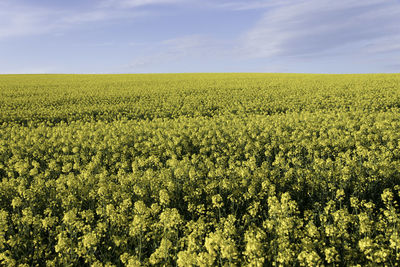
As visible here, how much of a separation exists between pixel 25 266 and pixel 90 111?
20126mm

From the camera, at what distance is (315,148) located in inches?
415

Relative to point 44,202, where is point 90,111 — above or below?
above

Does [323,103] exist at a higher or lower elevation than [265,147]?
higher

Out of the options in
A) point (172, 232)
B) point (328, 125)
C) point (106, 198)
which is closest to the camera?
point (172, 232)

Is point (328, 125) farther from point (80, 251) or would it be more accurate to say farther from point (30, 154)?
point (30, 154)

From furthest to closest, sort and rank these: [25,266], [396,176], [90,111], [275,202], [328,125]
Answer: [90,111]
[328,125]
[396,176]
[275,202]
[25,266]

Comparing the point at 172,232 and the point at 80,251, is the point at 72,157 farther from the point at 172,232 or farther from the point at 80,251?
the point at 172,232

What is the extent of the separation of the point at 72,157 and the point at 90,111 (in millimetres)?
13810

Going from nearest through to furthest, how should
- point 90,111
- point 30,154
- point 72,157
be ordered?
point 72,157
point 30,154
point 90,111

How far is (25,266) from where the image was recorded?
14.5 ft

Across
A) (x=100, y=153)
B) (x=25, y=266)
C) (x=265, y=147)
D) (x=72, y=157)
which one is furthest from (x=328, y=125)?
(x=25, y=266)

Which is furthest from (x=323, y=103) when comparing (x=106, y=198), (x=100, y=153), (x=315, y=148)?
(x=106, y=198)

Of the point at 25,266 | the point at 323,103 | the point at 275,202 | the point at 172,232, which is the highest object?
the point at 323,103

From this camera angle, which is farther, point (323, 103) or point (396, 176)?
point (323, 103)
